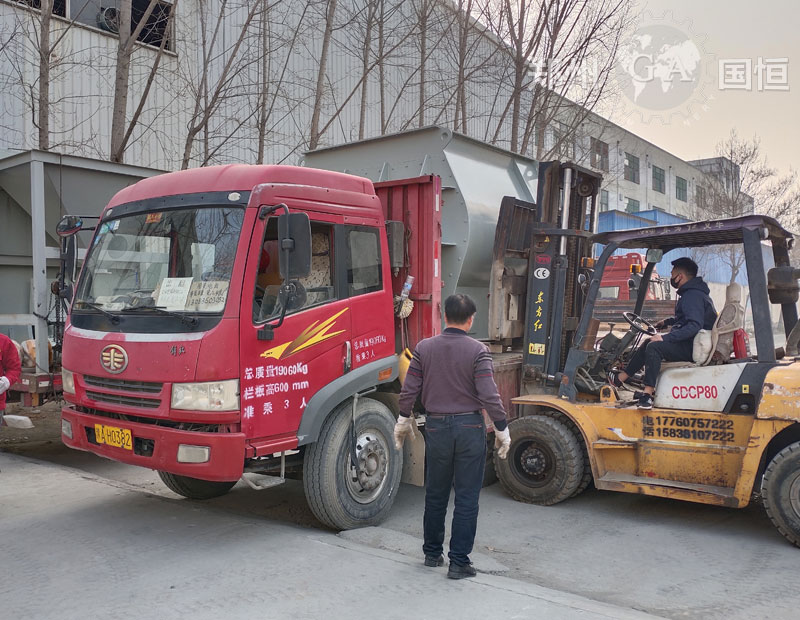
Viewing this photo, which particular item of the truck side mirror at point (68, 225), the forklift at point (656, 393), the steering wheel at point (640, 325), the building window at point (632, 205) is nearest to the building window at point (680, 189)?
the building window at point (632, 205)

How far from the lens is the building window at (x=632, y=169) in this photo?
128 feet

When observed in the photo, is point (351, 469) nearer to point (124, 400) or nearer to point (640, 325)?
point (124, 400)

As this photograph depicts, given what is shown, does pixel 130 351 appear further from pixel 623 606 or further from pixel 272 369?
pixel 623 606

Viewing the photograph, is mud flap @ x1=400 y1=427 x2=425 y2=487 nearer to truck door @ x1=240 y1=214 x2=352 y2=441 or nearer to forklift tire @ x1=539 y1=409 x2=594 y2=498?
truck door @ x1=240 y1=214 x2=352 y2=441

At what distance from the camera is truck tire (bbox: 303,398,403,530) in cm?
508

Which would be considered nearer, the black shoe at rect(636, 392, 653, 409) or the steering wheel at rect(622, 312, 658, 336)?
the black shoe at rect(636, 392, 653, 409)

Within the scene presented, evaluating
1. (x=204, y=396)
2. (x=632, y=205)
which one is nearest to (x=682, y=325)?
(x=204, y=396)

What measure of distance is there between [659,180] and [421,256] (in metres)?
41.6

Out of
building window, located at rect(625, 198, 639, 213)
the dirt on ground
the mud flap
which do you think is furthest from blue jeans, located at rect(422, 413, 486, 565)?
building window, located at rect(625, 198, 639, 213)

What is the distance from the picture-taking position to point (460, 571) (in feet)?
13.6

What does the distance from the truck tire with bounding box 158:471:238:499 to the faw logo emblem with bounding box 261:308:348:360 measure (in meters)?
1.86

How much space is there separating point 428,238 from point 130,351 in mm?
2622

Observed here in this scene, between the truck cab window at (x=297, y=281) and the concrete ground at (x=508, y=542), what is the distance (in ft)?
5.35

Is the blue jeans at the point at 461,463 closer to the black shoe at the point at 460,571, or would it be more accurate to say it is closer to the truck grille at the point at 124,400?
the black shoe at the point at 460,571
